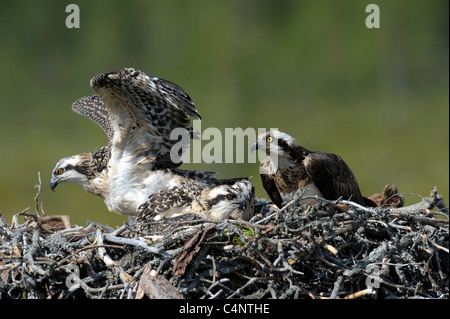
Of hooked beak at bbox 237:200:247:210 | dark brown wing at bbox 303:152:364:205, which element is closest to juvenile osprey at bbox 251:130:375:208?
dark brown wing at bbox 303:152:364:205

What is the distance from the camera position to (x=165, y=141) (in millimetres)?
6977

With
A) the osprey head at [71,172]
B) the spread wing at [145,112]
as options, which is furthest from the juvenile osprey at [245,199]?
the osprey head at [71,172]

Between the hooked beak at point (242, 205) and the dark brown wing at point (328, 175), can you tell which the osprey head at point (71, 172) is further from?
the dark brown wing at point (328, 175)

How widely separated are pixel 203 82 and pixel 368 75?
5261 millimetres

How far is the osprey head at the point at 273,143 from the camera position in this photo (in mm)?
6305

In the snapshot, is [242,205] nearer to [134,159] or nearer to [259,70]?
[134,159]

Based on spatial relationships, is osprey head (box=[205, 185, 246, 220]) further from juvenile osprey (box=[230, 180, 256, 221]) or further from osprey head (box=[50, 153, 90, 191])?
osprey head (box=[50, 153, 90, 191])

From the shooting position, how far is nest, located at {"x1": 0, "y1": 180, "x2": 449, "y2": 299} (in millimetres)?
4918

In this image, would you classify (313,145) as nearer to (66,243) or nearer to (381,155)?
(381,155)

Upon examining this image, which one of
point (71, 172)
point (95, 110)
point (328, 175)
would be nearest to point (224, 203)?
point (328, 175)

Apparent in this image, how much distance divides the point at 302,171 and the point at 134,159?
1611 millimetres

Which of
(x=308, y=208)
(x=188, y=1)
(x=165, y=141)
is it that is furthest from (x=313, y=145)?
(x=308, y=208)

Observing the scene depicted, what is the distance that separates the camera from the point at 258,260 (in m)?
4.97

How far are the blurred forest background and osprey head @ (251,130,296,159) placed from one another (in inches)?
492
